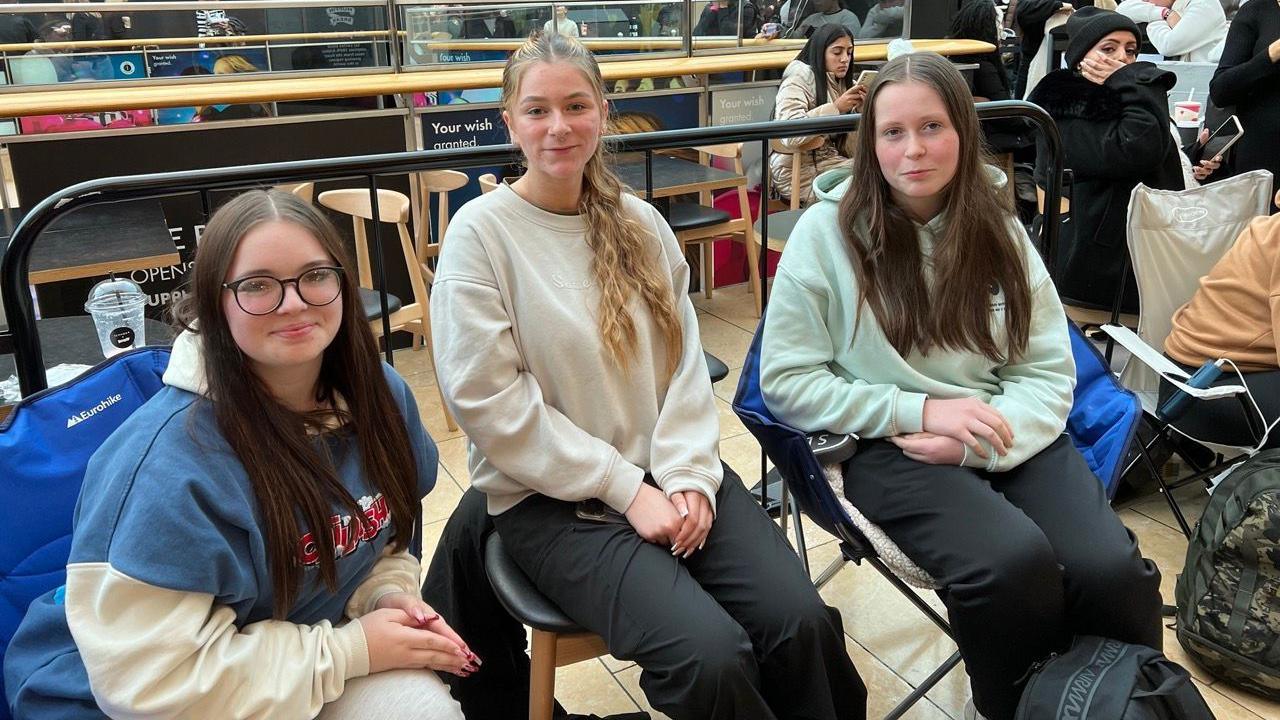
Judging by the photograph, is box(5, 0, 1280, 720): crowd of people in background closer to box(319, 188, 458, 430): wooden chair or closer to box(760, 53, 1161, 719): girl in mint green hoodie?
box(760, 53, 1161, 719): girl in mint green hoodie

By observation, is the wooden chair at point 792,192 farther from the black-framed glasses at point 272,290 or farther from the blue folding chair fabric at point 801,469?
the black-framed glasses at point 272,290

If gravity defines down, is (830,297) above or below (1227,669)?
above

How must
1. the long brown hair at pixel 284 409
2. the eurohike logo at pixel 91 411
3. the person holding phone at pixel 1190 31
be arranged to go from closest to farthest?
the long brown hair at pixel 284 409, the eurohike logo at pixel 91 411, the person holding phone at pixel 1190 31

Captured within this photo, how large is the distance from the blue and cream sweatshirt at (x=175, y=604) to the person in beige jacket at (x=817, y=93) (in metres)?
3.52

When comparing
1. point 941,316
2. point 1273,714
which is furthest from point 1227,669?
point 941,316

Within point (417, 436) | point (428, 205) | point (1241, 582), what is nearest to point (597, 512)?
point (417, 436)

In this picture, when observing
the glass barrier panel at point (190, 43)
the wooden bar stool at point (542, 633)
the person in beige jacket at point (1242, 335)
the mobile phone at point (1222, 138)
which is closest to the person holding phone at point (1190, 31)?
the mobile phone at point (1222, 138)

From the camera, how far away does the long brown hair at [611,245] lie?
5.60 ft

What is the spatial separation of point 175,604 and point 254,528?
0.12 metres

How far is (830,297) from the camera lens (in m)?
1.91

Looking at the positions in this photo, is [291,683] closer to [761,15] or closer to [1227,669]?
[1227,669]

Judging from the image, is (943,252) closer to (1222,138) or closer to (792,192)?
(792,192)

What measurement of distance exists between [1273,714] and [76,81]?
4.44 metres

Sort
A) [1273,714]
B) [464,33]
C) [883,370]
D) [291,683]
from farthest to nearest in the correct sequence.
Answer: [464,33] < [1273,714] < [883,370] < [291,683]
